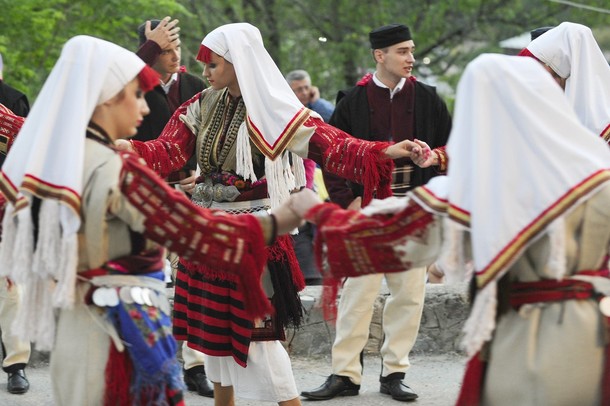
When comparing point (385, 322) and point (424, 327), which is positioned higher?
point (385, 322)

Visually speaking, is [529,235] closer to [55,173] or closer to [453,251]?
[453,251]

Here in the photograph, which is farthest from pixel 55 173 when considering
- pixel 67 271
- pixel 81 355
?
pixel 81 355

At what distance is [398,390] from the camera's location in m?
6.95

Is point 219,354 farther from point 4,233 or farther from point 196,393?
point 4,233

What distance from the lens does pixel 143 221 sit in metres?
4.03

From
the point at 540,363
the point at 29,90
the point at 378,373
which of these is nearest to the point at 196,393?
the point at 378,373

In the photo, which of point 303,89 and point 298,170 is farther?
point 303,89

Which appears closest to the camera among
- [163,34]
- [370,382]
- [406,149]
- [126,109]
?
[126,109]

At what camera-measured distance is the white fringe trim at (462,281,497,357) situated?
372 cm

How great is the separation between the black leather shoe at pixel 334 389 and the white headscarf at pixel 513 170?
328 centimetres

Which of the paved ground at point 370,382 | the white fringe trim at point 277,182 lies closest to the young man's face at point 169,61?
the white fringe trim at point 277,182

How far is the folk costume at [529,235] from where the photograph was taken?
3.68m

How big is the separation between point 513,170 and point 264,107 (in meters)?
2.44

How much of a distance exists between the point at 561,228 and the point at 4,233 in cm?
198
